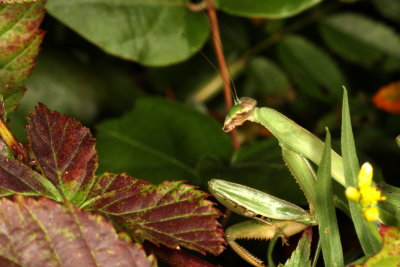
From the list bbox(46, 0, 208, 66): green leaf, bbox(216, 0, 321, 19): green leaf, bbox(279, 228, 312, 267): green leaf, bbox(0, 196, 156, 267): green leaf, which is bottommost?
bbox(279, 228, 312, 267): green leaf

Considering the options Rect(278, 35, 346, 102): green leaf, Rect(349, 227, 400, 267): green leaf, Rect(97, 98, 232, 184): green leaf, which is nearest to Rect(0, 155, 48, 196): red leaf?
Rect(349, 227, 400, 267): green leaf

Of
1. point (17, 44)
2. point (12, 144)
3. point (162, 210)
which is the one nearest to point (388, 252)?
point (162, 210)

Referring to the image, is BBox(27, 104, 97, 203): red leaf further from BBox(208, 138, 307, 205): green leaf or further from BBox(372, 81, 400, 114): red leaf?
BBox(372, 81, 400, 114): red leaf

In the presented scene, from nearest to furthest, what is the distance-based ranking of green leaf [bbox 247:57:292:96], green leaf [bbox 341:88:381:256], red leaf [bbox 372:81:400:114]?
green leaf [bbox 341:88:381:256]
red leaf [bbox 372:81:400:114]
green leaf [bbox 247:57:292:96]

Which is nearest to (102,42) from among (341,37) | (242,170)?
(242,170)

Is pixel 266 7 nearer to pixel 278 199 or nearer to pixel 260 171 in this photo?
pixel 260 171

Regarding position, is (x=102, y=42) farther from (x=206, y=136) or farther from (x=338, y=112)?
(x=338, y=112)
